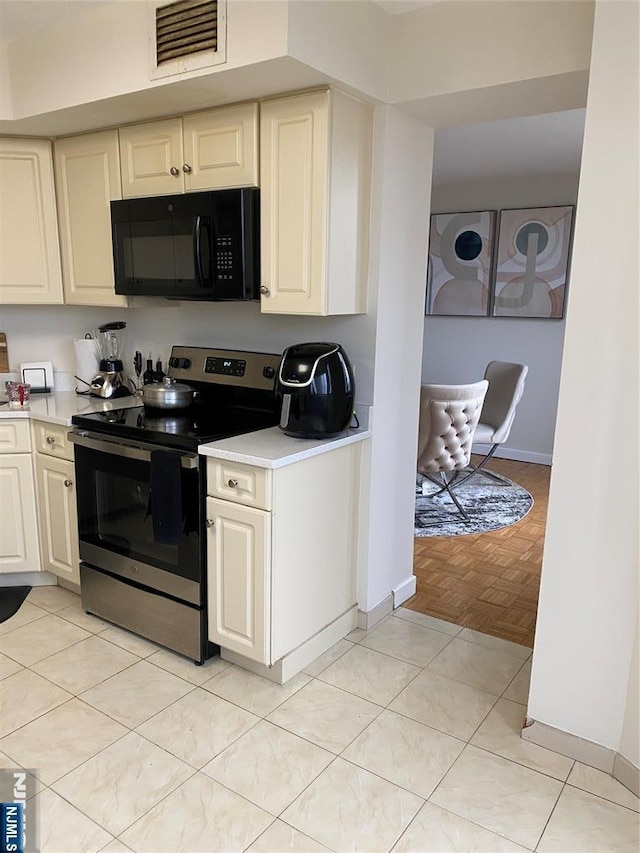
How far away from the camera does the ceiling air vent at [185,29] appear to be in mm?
2000

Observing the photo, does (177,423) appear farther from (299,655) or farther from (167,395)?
(299,655)

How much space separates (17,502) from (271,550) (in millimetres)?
1427

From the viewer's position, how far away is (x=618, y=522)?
1.79m

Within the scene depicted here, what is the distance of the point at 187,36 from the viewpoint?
2.05 m

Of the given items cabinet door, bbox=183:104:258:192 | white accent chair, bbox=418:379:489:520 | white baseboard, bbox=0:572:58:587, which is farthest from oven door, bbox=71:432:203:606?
white accent chair, bbox=418:379:489:520

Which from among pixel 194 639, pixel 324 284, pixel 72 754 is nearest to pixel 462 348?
pixel 324 284

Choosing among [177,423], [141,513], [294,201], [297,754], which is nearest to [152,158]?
[294,201]

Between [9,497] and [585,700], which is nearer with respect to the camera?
[585,700]

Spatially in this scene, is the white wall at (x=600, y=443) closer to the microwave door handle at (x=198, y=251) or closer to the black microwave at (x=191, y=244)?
the black microwave at (x=191, y=244)

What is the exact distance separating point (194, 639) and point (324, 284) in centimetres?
139

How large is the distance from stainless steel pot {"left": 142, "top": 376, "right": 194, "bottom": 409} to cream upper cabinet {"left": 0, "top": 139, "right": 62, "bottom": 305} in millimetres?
835

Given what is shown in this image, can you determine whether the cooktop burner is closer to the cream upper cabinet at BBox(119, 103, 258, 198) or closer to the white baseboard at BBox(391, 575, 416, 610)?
the cream upper cabinet at BBox(119, 103, 258, 198)

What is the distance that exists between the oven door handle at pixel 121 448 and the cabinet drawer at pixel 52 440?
5.2 inches

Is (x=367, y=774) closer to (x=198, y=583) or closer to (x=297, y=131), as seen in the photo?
(x=198, y=583)
